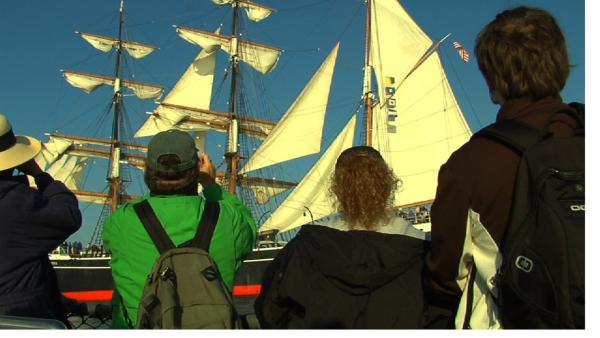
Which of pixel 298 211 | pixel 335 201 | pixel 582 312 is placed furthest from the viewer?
pixel 298 211

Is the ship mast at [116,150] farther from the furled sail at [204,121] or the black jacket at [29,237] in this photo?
the black jacket at [29,237]

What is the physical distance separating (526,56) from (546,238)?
64cm

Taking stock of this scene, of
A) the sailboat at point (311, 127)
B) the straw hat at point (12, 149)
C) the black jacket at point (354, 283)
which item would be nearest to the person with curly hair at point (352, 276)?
the black jacket at point (354, 283)

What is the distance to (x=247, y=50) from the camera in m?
58.3

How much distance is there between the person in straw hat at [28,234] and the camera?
9.06 feet

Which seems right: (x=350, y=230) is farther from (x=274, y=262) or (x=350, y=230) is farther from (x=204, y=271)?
(x=204, y=271)

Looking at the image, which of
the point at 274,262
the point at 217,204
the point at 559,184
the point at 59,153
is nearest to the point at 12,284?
the point at 217,204

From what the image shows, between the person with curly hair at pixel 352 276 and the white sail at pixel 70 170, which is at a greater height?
the white sail at pixel 70 170

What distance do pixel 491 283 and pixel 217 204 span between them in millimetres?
1219

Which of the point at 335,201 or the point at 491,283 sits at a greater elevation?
the point at 335,201

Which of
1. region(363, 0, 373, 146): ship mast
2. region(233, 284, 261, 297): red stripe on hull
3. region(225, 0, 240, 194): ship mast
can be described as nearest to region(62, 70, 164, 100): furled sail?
region(225, 0, 240, 194): ship mast

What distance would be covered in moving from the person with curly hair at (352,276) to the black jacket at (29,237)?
0.99 m

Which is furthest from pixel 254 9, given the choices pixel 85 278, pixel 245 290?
pixel 245 290

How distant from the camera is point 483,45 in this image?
6.84ft
